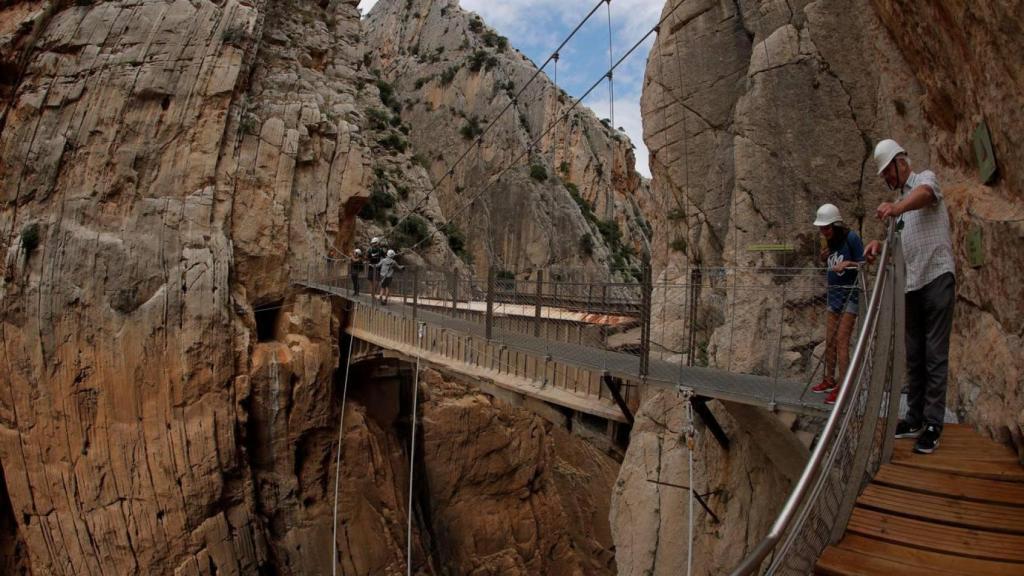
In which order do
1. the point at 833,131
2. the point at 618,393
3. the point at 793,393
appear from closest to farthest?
the point at 793,393
the point at 618,393
the point at 833,131

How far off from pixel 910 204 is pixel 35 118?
46.6 ft

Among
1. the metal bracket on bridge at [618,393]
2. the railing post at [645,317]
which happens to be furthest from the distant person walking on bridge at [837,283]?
the metal bracket on bridge at [618,393]

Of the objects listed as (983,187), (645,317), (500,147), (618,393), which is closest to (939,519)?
(983,187)

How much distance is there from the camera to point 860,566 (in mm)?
1837

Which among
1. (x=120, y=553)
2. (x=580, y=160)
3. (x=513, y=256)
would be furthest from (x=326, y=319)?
(x=580, y=160)

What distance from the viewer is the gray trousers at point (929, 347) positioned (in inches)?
103

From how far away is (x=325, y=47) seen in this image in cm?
1555

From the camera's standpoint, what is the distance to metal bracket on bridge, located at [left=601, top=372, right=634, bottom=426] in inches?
188

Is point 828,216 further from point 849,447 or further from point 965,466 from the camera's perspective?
point 849,447

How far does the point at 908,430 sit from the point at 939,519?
884 mm

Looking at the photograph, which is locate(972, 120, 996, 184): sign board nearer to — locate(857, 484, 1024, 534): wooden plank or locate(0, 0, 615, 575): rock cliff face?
locate(857, 484, 1024, 534): wooden plank

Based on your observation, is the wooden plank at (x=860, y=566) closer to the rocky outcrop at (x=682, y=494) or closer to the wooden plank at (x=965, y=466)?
the wooden plank at (x=965, y=466)

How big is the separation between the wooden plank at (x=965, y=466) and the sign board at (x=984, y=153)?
1476 mm

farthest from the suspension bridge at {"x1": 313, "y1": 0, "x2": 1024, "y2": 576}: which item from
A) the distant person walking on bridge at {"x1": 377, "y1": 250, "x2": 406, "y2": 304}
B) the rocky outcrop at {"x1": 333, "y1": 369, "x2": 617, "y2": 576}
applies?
the rocky outcrop at {"x1": 333, "y1": 369, "x2": 617, "y2": 576}
